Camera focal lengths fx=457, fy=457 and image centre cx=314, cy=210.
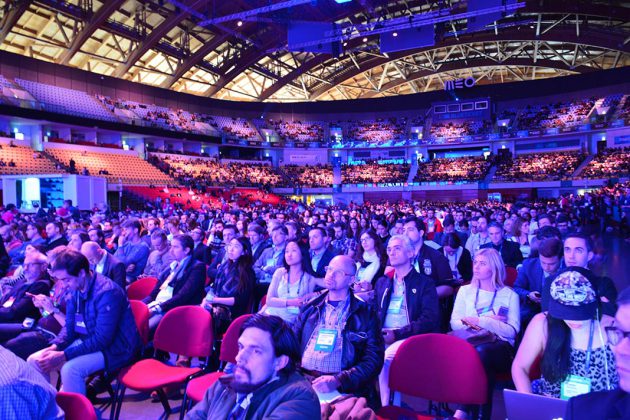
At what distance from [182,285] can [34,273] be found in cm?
138

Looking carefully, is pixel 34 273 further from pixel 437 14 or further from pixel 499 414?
pixel 437 14

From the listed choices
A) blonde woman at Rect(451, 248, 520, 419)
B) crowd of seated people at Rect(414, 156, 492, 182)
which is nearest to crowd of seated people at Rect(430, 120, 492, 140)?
crowd of seated people at Rect(414, 156, 492, 182)

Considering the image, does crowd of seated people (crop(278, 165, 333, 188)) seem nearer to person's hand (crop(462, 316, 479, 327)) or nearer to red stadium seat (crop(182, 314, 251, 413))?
red stadium seat (crop(182, 314, 251, 413))

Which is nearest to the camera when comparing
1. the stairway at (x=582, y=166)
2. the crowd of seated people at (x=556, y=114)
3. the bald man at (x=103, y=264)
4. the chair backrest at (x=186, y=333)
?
the chair backrest at (x=186, y=333)

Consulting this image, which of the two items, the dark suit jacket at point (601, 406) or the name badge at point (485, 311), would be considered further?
the name badge at point (485, 311)

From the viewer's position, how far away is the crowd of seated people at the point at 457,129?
40.9 meters

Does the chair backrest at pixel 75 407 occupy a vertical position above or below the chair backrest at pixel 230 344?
above

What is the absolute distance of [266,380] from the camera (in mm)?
1747

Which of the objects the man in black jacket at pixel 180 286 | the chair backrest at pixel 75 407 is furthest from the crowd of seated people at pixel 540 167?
the chair backrest at pixel 75 407

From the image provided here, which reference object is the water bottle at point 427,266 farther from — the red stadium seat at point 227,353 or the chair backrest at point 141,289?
the chair backrest at point 141,289

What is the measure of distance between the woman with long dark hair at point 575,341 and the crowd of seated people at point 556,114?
3813 centimetres

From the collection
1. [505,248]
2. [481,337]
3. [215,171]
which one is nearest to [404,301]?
[481,337]

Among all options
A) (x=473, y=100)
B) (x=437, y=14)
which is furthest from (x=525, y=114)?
(x=437, y=14)

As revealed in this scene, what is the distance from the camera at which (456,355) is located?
8.80 ft
